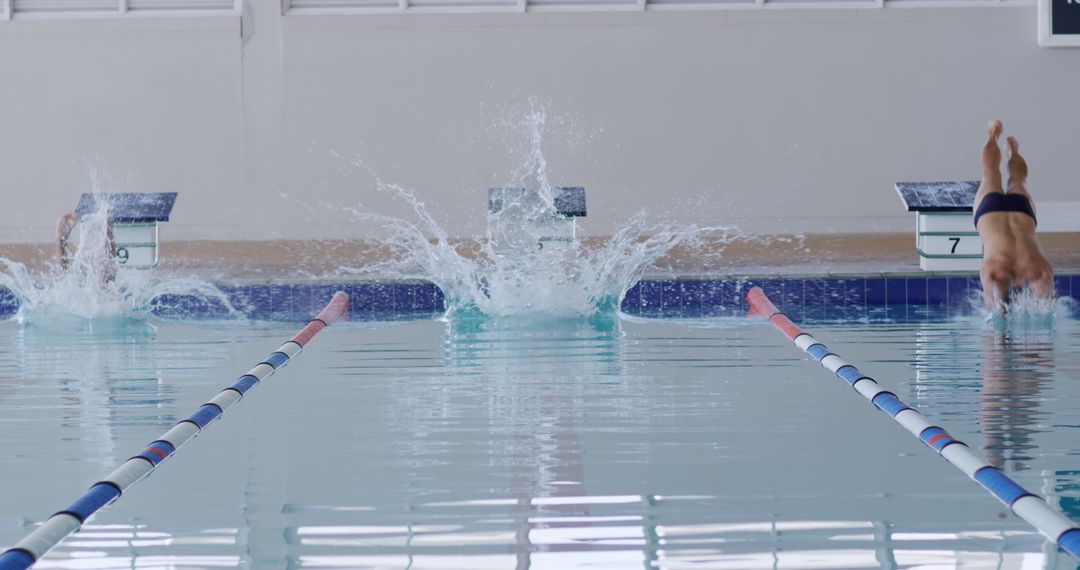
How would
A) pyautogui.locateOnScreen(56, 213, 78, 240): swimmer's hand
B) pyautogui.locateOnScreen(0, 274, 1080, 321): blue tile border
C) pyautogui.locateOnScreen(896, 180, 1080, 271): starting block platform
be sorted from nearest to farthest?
pyautogui.locateOnScreen(56, 213, 78, 240): swimmer's hand, pyautogui.locateOnScreen(0, 274, 1080, 321): blue tile border, pyautogui.locateOnScreen(896, 180, 1080, 271): starting block platform

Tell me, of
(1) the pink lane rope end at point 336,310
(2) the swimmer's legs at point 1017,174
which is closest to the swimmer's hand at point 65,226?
(1) the pink lane rope end at point 336,310

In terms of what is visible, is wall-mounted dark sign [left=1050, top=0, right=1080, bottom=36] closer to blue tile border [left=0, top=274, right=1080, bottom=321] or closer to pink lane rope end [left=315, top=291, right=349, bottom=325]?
blue tile border [left=0, top=274, right=1080, bottom=321]

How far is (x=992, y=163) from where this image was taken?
232 inches

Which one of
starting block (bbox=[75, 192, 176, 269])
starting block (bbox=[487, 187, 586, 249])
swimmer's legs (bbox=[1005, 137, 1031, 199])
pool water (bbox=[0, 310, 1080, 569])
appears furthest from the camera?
starting block (bbox=[75, 192, 176, 269])

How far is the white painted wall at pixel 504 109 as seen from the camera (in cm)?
1038

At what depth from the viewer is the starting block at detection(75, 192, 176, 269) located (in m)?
7.56

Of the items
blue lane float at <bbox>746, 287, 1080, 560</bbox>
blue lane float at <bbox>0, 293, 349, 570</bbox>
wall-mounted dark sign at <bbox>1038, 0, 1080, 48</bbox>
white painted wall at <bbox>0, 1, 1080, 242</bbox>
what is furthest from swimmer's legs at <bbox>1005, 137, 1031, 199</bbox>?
wall-mounted dark sign at <bbox>1038, 0, 1080, 48</bbox>

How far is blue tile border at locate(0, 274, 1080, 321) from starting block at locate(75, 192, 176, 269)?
0.61m

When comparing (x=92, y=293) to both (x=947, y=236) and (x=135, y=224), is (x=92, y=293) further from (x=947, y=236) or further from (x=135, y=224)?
(x=947, y=236)

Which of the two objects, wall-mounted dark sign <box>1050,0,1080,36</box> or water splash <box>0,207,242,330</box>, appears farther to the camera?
wall-mounted dark sign <box>1050,0,1080,36</box>

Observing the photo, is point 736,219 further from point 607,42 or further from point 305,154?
point 305,154

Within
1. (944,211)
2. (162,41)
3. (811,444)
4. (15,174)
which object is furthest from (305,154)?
(811,444)

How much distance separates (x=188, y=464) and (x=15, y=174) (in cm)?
805

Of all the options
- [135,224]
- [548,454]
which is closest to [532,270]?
[135,224]
